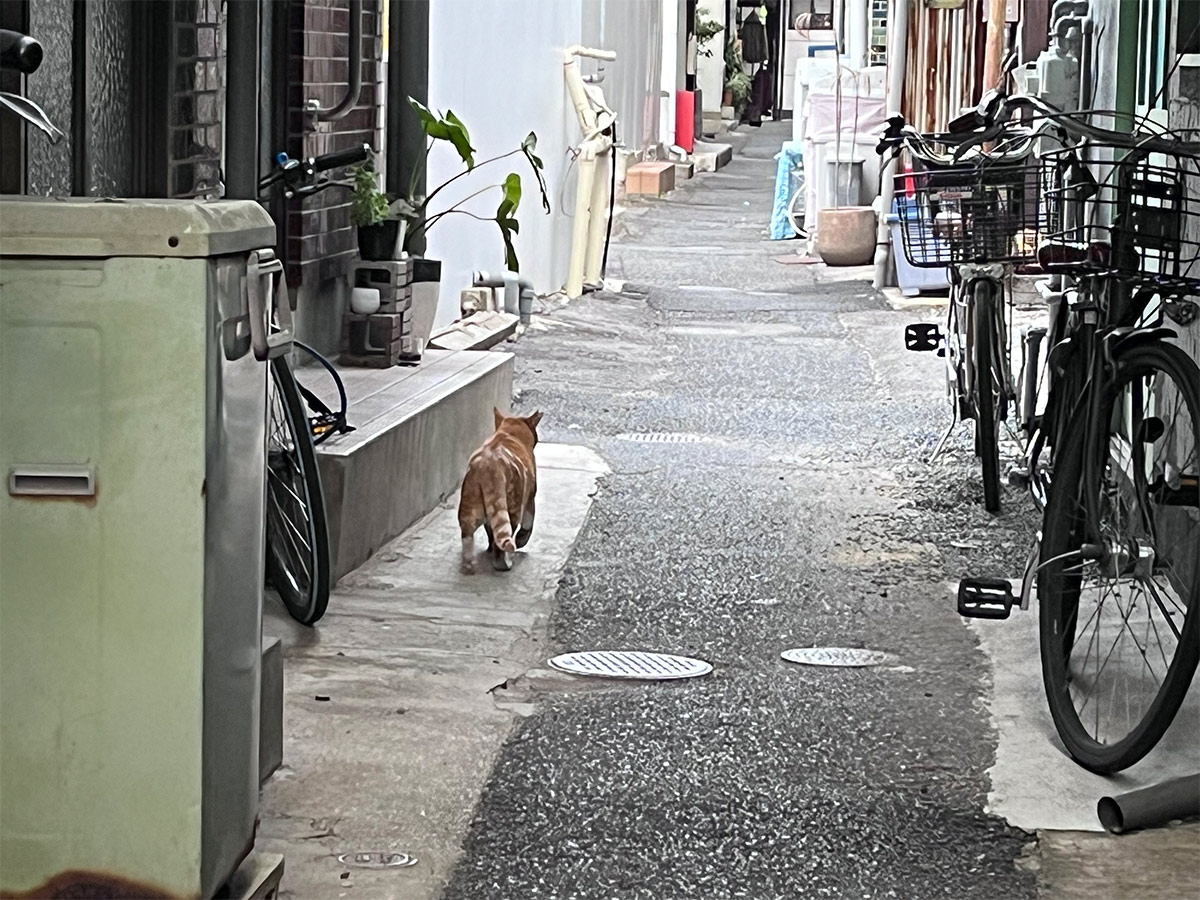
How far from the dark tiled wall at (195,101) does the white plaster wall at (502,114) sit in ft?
14.6

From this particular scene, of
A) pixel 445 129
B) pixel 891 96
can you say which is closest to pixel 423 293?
pixel 445 129

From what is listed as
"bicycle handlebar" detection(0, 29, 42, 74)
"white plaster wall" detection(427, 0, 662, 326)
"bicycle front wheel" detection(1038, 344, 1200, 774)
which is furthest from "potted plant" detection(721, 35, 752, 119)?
"bicycle handlebar" detection(0, 29, 42, 74)

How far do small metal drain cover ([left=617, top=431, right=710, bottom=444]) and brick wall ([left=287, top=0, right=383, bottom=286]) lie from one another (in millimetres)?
1737

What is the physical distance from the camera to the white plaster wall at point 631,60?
58.6ft

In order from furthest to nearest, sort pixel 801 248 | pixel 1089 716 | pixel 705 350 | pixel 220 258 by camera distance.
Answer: pixel 801 248 → pixel 705 350 → pixel 1089 716 → pixel 220 258

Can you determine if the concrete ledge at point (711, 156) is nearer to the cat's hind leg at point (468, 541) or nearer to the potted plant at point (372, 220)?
the potted plant at point (372, 220)

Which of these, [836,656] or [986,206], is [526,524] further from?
[986,206]

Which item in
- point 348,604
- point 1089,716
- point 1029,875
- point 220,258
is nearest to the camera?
point 220,258

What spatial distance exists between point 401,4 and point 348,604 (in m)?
3.38

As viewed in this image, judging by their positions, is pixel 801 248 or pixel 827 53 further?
pixel 827 53

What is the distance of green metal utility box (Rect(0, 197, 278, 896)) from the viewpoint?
279 cm

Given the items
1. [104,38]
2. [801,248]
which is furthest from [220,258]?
[801,248]

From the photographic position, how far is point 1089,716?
448 cm

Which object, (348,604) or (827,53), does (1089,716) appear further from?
(827,53)
